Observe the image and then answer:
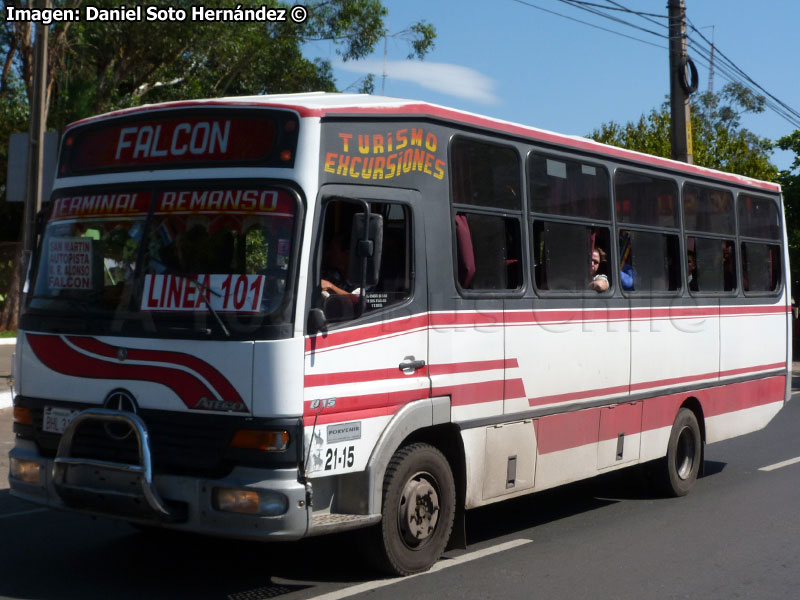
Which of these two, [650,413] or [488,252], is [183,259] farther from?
[650,413]

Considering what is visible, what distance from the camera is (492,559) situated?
23.5ft

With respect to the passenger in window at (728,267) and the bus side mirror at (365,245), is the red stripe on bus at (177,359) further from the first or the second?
the passenger in window at (728,267)

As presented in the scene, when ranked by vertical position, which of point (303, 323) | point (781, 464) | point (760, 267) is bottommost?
point (781, 464)

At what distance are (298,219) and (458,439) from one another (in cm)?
198

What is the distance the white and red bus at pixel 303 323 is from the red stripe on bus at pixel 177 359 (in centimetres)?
1

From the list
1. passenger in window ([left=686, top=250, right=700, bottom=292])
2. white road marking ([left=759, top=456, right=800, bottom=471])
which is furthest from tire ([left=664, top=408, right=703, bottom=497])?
white road marking ([left=759, top=456, right=800, bottom=471])

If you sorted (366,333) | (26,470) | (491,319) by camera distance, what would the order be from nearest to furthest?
(366,333), (26,470), (491,319)

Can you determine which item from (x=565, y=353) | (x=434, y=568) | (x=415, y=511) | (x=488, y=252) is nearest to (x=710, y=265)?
(x=565, y=353)

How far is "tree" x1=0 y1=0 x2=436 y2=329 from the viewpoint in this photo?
76.9ft

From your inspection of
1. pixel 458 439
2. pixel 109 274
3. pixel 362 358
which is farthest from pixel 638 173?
pixel 109 274

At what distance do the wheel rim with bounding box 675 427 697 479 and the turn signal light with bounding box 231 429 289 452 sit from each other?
5.38 m

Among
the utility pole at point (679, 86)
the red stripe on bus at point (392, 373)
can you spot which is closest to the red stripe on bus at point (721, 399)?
the red stripe on bus at point (392, 373)

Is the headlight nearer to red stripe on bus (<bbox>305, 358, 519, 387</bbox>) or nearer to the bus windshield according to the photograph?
red stripe on bus (<bbox>305, 358, 519, 387</bbox>)

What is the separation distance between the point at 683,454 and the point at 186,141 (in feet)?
19.6
